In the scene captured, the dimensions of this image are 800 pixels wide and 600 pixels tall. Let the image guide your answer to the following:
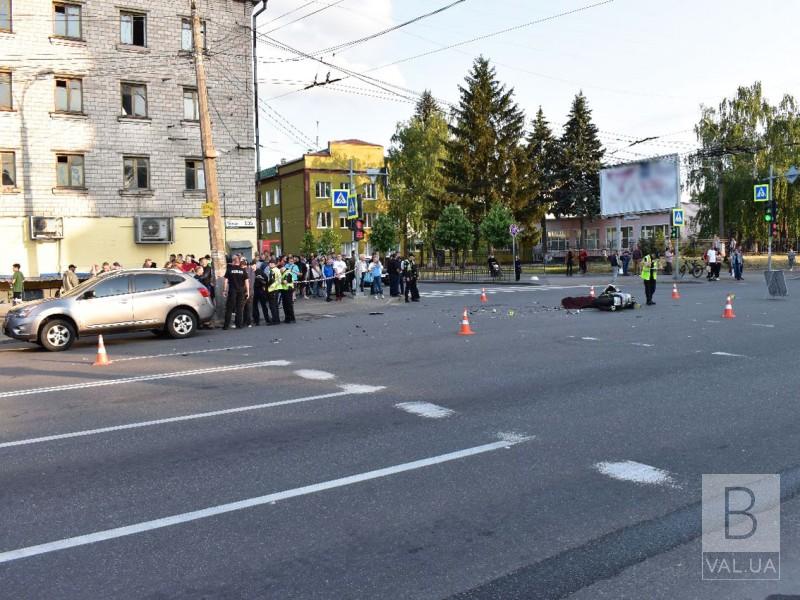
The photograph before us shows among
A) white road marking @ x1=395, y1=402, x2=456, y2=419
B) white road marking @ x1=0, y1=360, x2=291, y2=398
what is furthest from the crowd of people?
white road marking @ x1=395, y1=402, x2=456, y2=419

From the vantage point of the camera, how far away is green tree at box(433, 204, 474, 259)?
190 ft

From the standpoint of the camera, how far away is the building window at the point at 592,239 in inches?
2899

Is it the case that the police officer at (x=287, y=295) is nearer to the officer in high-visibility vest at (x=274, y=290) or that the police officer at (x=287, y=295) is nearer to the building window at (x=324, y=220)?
the officer in high-visibility vest at (x=274, y=290)

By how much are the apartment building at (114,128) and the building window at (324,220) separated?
3469 cm

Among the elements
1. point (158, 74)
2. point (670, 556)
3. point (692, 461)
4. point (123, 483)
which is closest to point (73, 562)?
point (123, 483)

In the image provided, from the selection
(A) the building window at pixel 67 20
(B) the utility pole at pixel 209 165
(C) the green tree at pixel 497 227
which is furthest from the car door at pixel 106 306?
(C) the green tree at pixel 497 227

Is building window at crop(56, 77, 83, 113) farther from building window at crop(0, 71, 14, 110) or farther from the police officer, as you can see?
the police officer

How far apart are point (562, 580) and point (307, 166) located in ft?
215

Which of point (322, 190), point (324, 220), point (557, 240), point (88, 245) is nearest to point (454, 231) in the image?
point (324, 220)

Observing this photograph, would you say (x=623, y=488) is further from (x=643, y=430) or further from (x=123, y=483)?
(x=123, y=483)

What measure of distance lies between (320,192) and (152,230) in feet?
125

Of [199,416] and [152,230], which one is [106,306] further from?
[152,230]

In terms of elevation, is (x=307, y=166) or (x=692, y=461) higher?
(x=307, y=166)

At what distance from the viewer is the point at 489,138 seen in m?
63.5
